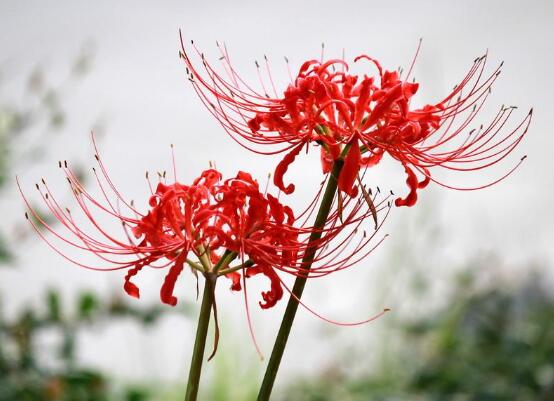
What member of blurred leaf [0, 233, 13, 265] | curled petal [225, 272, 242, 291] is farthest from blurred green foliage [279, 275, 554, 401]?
curled petal [225, 272, 242, 291]

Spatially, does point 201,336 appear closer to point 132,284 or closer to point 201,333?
point 201,333

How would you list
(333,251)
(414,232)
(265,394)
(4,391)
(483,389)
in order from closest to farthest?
1. (265,394)
2. (333,251)
3. (4,391)
4. (483,389)
5. (414,232)

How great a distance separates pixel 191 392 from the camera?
58cm

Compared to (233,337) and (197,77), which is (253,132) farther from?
(233,337)

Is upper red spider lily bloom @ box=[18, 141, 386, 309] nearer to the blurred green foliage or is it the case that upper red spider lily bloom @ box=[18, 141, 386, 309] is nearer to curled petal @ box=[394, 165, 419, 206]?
curled petal @ box=[394, 165, 419, 206]

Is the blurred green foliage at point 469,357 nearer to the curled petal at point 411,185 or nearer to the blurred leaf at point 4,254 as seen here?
the blurred leaf at point 4,254

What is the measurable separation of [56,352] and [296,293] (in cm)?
101

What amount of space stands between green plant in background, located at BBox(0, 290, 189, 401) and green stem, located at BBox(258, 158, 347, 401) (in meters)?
0.81

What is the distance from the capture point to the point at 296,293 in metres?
0.59

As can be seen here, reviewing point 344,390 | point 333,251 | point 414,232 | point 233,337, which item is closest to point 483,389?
point 344,390

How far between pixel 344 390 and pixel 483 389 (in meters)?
0.51

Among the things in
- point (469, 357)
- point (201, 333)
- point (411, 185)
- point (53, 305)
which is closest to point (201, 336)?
point (201, 333)

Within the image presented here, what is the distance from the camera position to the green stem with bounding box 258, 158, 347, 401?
57cm

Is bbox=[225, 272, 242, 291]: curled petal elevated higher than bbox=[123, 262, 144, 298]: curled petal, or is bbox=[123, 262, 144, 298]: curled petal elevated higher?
bbox=[225, 272, 242, 291]: curled petal
